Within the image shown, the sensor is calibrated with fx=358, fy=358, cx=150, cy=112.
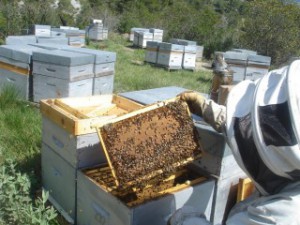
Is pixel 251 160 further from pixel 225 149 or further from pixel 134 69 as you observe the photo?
pixel 134 69

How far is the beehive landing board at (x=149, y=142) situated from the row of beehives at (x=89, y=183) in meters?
0.12

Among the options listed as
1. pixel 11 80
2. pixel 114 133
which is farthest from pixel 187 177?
pixel 11 80

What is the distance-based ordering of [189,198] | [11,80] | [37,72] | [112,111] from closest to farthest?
[189,198], [112,111], [37,72], [11,80]

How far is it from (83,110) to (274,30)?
40.3 ft

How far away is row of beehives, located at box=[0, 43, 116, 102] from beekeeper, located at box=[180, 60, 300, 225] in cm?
328

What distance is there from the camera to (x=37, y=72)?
4.68 meters

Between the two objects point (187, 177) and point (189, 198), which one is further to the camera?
point (187, 177)

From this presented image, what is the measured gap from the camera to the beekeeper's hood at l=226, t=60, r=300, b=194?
1.17 meters

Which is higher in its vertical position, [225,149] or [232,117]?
[232,117]

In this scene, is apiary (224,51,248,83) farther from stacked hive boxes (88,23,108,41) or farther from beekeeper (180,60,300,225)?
stacked hive boxes (88,23,108,41)

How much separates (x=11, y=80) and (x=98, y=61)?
4.23ft

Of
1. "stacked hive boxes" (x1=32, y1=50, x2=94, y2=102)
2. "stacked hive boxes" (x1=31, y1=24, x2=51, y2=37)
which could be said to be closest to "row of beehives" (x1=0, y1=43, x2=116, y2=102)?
"stacked hive boxes" (x1=32, y1=50, x2=94, y2=102)

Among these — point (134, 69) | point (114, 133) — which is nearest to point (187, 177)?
point (114, 133)

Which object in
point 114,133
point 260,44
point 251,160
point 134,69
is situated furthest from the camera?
point 260,44
